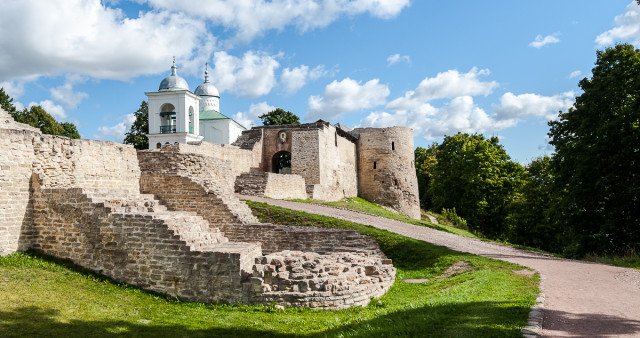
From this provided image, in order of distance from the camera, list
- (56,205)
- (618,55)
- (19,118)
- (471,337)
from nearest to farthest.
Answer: (471,337) → (56,205) → (618,55) → (19,118)

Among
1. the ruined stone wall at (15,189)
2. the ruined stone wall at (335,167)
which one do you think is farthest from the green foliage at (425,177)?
the ruined stone wall at (15,189)

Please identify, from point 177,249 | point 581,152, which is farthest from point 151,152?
point 581,152

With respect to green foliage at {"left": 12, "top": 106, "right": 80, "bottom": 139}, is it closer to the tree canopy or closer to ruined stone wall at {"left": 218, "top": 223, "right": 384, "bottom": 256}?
the tree canopy

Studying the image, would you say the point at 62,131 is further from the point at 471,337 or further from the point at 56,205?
the point at 471,337

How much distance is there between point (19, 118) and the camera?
156 ft

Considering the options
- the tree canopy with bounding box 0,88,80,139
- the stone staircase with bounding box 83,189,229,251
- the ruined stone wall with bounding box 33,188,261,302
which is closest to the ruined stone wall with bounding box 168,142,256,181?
the stone staircase with bounding box 83,189,229,251

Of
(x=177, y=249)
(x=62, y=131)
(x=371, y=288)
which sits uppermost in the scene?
(x=62, y=131)

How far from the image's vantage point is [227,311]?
941 centimetres

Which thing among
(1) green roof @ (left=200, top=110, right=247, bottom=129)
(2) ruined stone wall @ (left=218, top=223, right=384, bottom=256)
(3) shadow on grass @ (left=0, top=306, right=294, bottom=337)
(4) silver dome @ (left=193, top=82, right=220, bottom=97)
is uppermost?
(4) silver dome @ (left=193, top=82, right=220, bottom=97)

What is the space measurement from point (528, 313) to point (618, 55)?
60.0 ft

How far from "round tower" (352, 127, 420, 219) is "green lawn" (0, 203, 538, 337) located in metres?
30.6

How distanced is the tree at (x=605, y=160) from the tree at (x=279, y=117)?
142 ft

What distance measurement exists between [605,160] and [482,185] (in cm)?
2192

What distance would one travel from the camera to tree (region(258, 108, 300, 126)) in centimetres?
6122
